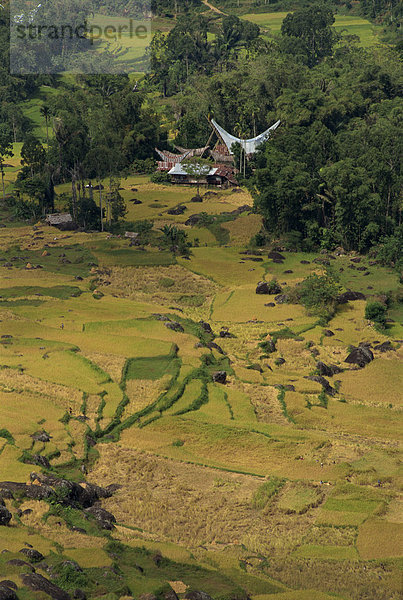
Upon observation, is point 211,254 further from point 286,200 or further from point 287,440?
point 287,440

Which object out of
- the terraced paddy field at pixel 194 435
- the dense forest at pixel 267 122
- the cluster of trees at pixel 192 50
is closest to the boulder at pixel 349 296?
the terraced paddy field at pixel 194 435

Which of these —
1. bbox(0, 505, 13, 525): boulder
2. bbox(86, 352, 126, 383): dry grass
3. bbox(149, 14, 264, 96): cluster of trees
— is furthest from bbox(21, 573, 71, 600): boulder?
bbox(149, 14, 264, 96): cluster of trees

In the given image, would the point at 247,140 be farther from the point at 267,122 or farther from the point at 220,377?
the point at 220,377

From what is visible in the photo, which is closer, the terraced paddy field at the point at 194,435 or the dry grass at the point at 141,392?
the terraced paddy field at the point at 194,435

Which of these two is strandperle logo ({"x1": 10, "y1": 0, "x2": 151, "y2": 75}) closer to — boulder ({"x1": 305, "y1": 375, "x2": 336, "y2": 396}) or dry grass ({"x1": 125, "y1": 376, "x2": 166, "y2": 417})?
dry grass ({"x1": 125, "y1": 376, "x2": 166, "y2": 417})

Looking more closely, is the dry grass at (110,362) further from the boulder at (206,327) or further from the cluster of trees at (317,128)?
the cluster of trees at (317,128)

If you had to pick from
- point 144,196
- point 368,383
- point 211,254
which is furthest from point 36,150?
point 368,383

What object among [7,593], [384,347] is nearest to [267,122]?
[384,347]
